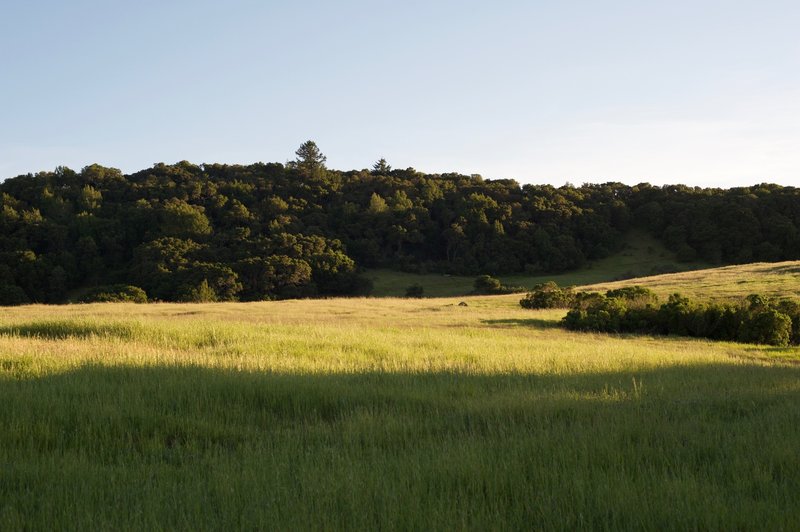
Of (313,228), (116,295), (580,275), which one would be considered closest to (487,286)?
(580,275)

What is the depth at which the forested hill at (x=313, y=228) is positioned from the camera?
5725cm

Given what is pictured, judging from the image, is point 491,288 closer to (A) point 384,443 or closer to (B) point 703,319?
(B) point 703,319

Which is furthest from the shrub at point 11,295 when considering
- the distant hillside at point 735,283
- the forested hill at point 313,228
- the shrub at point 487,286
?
the distant hillside at point 735,283

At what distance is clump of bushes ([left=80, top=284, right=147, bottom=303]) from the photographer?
46.1 meters

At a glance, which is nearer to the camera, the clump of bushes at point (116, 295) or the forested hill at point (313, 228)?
the clump of bushes at point (116, 295)

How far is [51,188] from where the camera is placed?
69.7 m

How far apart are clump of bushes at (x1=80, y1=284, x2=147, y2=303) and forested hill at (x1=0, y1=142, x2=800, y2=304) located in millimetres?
3995

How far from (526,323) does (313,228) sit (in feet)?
153

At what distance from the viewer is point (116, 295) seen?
154ft

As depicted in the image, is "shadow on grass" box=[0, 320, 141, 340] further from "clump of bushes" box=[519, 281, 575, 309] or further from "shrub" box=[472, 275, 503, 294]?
"shrub" box=[472, 275, 503, 294]

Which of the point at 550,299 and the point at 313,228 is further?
the point at 313,228

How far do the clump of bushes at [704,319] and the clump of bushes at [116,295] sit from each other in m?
33.3

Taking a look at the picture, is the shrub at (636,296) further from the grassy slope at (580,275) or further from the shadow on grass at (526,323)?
the grassy slope at (580,275)

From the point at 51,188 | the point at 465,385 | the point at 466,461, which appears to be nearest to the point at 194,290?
the point at 51,188
